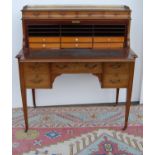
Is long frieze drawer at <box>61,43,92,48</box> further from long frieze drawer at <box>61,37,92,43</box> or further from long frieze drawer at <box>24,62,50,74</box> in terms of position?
long frieze drawer at <box>24,62,50,74</box>

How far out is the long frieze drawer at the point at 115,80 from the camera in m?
2.09

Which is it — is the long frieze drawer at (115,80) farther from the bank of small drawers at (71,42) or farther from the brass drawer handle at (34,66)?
the brass drawer handle at (34,66)

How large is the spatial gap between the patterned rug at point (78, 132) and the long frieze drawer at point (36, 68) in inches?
23.9

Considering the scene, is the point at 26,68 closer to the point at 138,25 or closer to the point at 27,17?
the point at 27,17

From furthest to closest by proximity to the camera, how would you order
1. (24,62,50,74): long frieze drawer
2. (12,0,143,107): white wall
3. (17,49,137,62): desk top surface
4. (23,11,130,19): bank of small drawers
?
(12,0,143,107): white wall < (23,11,130,19): bank of small drawers < (24,62,50,74): long frieze drawer < (17,49,137,62): desk top surface

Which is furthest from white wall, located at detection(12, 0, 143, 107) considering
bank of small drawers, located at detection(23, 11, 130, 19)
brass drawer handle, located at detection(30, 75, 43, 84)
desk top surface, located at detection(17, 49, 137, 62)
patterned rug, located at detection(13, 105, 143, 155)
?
brass drawer handle, located at detection(30, 75, 43, 84)

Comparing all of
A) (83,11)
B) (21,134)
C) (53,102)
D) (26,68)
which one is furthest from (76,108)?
(83,11)

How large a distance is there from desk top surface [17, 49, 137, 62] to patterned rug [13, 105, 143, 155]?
73 centimetres

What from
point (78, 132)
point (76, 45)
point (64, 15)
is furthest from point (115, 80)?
point (64, 15)

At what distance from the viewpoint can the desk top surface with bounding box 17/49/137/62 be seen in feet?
6.31

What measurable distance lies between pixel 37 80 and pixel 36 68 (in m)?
0.11

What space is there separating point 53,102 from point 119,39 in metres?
1.01

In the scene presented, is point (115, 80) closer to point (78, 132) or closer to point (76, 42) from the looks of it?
point (76, 42)

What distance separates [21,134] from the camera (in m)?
2.26
